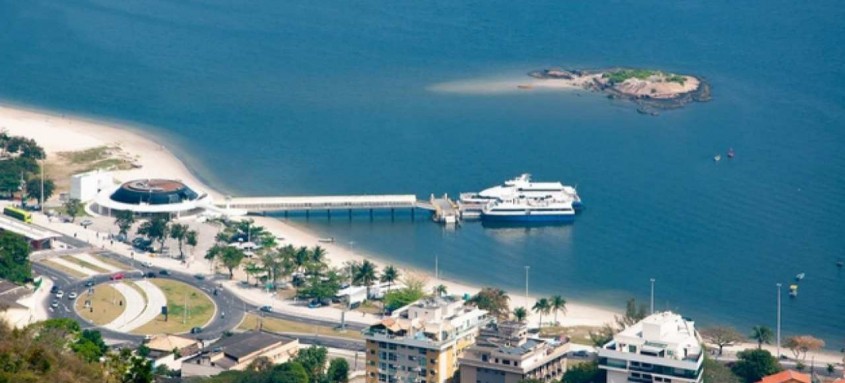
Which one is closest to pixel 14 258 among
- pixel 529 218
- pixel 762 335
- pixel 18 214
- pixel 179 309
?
pixel 179 309

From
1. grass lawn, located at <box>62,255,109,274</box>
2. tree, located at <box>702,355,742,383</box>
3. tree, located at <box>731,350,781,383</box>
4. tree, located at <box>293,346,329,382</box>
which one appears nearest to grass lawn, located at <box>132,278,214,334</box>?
grass lawn, located at <box>62,255,109,274</box>

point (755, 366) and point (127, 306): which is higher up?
point (127, 306)

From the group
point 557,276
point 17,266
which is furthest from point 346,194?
point 17,266

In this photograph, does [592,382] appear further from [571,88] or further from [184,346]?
[571,88]

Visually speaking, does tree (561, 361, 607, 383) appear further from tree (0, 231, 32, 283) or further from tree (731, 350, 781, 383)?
tree (0, 231, 32, 283)

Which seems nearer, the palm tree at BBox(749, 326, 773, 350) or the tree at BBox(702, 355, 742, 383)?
the tree at BBox(702, 355, 742, 383)

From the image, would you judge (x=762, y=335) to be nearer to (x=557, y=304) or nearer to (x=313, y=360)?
(x=557, y=304)
